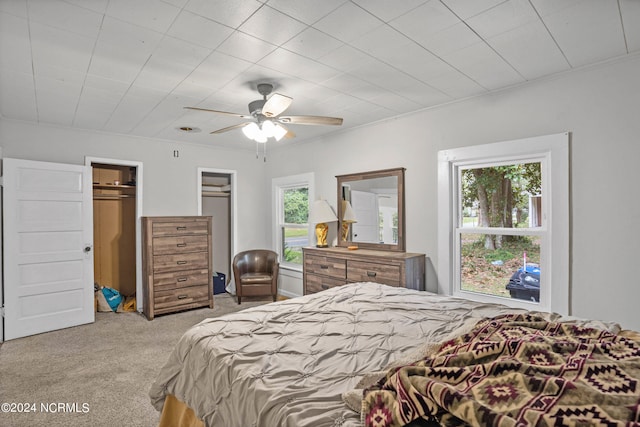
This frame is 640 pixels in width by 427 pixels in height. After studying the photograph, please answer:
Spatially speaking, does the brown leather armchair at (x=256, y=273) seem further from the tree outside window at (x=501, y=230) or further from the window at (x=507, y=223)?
the tree outside window at (x=501, y=230)

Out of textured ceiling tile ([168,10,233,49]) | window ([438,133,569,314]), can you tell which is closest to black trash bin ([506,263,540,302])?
window ([438,133,569,314])

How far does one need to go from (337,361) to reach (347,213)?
3.14 m

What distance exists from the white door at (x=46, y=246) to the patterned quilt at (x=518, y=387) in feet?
14.3

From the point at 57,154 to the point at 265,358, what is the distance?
4.27 metres

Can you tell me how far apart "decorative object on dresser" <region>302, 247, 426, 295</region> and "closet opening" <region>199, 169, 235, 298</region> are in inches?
74.5

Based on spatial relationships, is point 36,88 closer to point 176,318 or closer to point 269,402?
point 176,318

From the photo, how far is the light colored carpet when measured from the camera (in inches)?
87.5

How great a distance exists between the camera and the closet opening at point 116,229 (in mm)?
4859

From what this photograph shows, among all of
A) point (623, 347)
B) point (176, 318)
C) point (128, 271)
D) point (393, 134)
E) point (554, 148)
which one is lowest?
point (176, 318)

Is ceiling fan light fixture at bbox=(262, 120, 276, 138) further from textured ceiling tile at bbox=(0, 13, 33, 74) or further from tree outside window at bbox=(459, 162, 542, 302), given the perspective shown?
tree outside window at bbox=(459, 162, 542, 302)

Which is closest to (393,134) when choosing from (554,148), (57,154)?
(554,148)

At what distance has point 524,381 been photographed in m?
0.96

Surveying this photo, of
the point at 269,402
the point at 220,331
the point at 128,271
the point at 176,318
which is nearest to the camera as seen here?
the point at 269,402

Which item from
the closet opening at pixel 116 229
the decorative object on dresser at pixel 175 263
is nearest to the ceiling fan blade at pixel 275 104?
the decorative object on dresser at pixel 175 263
